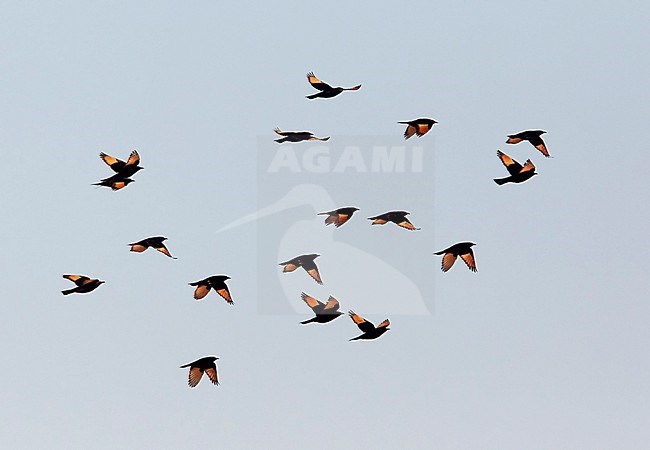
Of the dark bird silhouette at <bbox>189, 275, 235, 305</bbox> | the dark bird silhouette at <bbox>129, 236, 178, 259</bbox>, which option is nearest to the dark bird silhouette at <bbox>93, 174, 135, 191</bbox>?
the dark bird silhouette at <bbox>129, 236, 178, 259</bbox>

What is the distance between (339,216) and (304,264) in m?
1.93

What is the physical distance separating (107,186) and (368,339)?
9.10 m

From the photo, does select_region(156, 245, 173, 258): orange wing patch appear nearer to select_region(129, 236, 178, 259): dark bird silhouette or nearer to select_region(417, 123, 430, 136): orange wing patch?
select_region(129, 236, 178, 259): dark bird silhouette

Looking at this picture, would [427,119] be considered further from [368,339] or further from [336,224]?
[368,339]

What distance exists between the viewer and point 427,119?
32.4 metres

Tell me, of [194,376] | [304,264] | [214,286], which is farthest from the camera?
[304,264]

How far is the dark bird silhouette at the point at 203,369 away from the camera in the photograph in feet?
98.9

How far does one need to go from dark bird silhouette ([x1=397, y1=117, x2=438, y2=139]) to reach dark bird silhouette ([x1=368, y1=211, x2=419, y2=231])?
8.61 feet

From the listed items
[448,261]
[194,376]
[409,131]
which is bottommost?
[194,376]

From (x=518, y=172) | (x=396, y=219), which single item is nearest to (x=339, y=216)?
(x=396, y=219)

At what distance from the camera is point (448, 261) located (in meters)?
32.4

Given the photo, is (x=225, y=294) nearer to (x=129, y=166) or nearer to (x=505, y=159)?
(x=129, y=166)

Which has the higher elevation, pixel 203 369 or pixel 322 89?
pixel 322 89

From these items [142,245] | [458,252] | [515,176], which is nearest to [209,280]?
[142,245]
